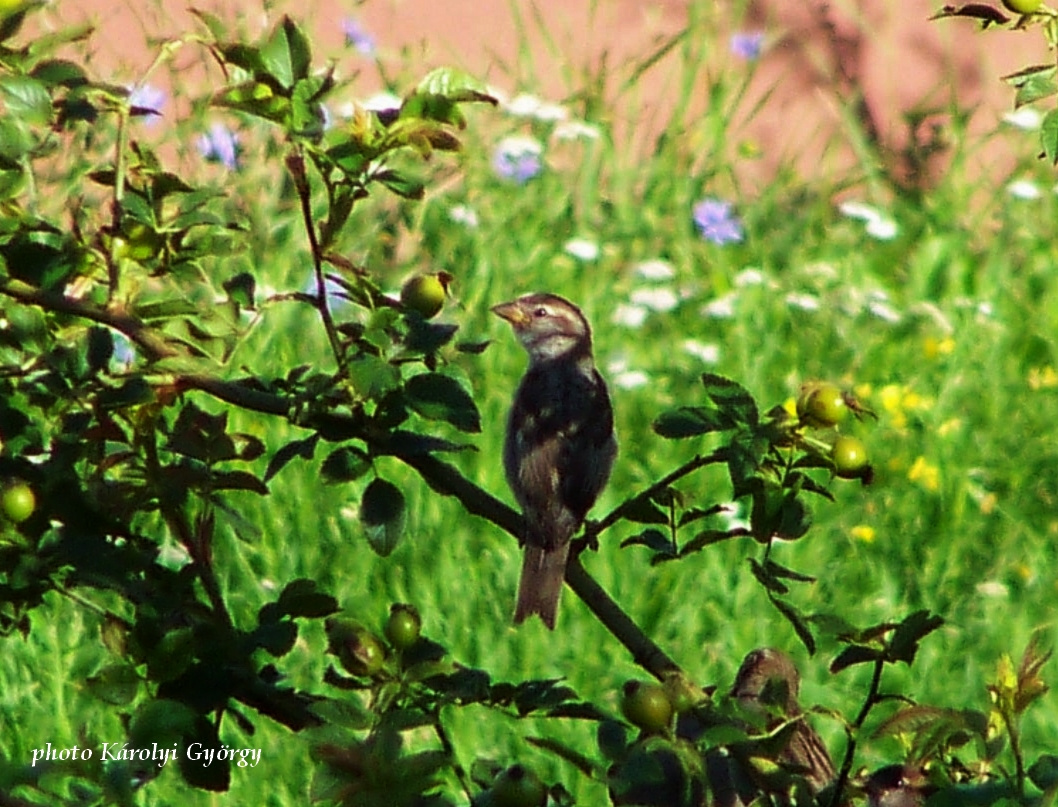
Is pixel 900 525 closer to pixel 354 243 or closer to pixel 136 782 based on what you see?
pixel 354 243

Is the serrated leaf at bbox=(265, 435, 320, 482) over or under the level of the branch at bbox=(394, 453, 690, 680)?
over

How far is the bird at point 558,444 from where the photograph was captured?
279 centimetres

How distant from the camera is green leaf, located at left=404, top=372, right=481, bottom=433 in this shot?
5.96 ft

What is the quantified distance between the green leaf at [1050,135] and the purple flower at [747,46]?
455 cm

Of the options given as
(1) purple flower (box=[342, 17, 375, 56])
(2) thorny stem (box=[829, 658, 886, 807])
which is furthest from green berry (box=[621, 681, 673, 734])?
(1) purple flower (box=[342, 17, 375, 56])

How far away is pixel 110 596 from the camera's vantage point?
126 inches

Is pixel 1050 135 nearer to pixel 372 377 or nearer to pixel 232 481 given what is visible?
pixel 372 377

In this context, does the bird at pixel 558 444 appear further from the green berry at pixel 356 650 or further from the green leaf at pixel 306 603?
the green berry at pixel 356 650

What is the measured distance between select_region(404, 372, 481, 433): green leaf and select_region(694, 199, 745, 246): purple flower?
3.73m

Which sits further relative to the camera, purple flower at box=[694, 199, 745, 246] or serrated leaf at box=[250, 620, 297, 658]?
purple flower at box=[694, 199, 745, 246]

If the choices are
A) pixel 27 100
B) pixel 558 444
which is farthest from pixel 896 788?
pixel 558 444

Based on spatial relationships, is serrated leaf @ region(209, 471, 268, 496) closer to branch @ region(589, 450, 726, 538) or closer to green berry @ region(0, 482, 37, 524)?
green berry @ region(0, 482, 37, 524)

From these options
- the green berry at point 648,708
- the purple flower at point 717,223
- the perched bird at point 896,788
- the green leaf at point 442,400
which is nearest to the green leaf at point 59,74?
the green leaf at point 442,400

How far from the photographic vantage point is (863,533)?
4.24 meters
